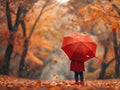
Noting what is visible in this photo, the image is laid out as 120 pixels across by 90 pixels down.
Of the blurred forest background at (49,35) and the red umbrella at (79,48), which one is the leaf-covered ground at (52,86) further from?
the blurred forest background at (49,35)

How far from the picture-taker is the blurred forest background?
2092 cm

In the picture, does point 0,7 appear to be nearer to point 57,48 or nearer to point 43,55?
point 43,55

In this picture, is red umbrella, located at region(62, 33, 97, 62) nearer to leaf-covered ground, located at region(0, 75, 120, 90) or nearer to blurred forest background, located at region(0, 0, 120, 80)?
leaf-covered ground, located at region(0, 75, 120, 90)

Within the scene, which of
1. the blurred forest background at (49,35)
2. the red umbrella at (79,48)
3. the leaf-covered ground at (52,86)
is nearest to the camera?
the leaf-covered ground at (52,86)

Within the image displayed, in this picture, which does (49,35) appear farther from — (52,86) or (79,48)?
(52,86)

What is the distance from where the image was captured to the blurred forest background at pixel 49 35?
68.6 feet

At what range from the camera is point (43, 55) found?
36.8 meters

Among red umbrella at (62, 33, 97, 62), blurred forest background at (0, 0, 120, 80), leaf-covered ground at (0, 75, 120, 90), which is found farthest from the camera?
Answer: blurred forest background at (0, 0, 120, 80)

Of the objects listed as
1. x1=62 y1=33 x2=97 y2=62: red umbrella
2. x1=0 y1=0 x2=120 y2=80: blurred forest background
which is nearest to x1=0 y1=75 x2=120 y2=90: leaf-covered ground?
x1=62 y1=33 x2=97 y2=62: red umbrella

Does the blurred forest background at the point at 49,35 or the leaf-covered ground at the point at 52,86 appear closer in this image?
the leaf-covered ground at the point at 52,86

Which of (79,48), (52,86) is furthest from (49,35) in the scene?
(52,86)

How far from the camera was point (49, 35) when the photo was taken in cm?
3953

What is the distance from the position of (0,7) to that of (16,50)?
9.39m

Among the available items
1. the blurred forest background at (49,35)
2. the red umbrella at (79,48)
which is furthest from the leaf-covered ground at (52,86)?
the blurred forest background at (49,35)
